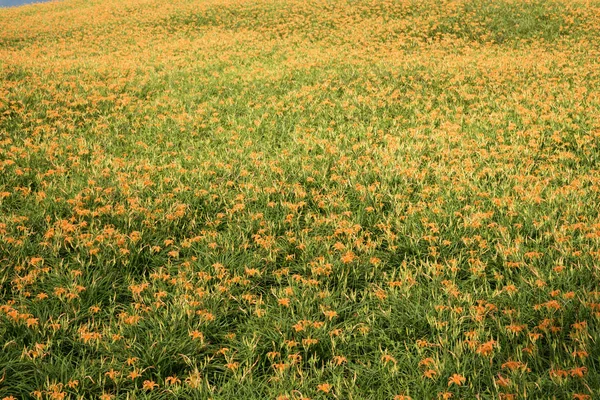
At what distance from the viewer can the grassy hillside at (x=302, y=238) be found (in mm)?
3248

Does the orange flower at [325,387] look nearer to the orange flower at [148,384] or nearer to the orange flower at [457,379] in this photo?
the orange flower at [457,379]

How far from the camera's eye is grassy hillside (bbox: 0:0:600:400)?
325 centimetres

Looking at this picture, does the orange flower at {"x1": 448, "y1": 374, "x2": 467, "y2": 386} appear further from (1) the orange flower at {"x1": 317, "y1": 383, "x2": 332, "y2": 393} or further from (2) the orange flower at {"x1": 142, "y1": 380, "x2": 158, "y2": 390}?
(2) the orange flower at {"x1": 142, "y1": 380, "x2": 158, "y2": 390}

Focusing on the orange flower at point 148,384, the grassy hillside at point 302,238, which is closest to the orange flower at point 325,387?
the grassy hillside at point 302,238

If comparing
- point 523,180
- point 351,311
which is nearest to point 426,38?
point 523,180

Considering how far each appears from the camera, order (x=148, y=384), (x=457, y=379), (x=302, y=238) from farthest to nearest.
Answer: (x=302, y=238) → (x=148, y=384) → (x=457, y=379)

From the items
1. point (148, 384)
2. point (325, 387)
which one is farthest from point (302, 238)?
point (148, 384)

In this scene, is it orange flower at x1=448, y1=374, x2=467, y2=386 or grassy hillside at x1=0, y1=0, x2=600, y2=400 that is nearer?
orange flower at x1=448, y1=374, x2=467, y2=386

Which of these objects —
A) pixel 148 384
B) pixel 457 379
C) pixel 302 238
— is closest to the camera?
pixel 457 379

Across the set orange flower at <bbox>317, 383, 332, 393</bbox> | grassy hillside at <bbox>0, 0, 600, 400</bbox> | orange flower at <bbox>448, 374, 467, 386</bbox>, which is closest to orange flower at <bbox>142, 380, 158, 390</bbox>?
grassy hillside at <bbox>0, 0, 600, 400</bbox>

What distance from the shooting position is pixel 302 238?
15.6 ft

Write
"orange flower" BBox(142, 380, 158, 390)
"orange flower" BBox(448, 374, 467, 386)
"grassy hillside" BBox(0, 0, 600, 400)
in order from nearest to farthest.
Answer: "orange flower" BBox(448, 374, 467, 386)
"orange flower" BBox(142, 380, 158, 390)
"grassy hillside" BBox(0, 0, 600, 400)

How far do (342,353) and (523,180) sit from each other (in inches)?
145

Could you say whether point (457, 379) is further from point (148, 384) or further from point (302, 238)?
point (302, 238)
